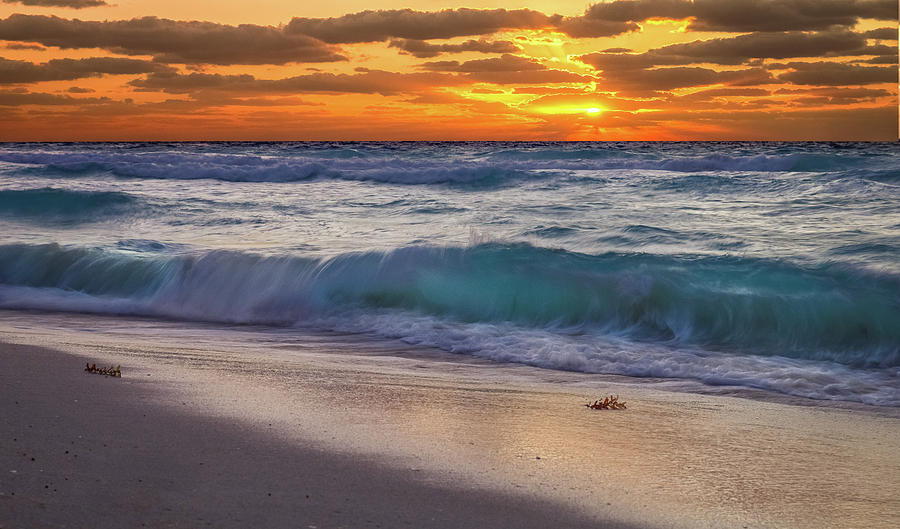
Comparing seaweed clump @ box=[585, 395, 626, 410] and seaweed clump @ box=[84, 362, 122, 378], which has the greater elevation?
seaweed clump @ box=[84, 362, 122, 378]

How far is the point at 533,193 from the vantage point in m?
24.3

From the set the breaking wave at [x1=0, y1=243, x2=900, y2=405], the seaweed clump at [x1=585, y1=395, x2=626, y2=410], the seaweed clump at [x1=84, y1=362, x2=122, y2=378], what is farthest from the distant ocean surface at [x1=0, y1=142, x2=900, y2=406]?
the seaweed clump at [x1=84, y1=362, x2=122, y2=378]

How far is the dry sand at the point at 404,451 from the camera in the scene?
3.61m

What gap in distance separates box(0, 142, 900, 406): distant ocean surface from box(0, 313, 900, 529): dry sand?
179cm

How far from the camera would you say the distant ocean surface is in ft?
28.6

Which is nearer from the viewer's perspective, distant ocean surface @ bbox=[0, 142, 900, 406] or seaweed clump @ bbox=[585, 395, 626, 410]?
seaweed clump @ bbox=[585, 395, 626, 410]

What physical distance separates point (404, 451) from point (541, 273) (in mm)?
7263

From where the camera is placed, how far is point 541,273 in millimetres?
11562

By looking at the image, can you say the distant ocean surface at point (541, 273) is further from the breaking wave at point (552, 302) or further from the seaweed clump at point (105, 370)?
the seaweed clump at point (105, 370)

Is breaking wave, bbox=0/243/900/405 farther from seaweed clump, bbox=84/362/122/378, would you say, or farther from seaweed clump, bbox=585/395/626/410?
seaweed clump, bbox=84/362/122/378

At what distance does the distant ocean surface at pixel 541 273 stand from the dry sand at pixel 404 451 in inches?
70.4

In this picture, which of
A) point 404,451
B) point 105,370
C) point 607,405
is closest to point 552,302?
point 607,405

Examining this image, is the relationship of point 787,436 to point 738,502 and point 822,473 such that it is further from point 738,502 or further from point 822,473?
point 738,502

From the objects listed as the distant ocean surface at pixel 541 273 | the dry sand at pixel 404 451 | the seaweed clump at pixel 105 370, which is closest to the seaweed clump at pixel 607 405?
the dry sand at pixel 404 451
